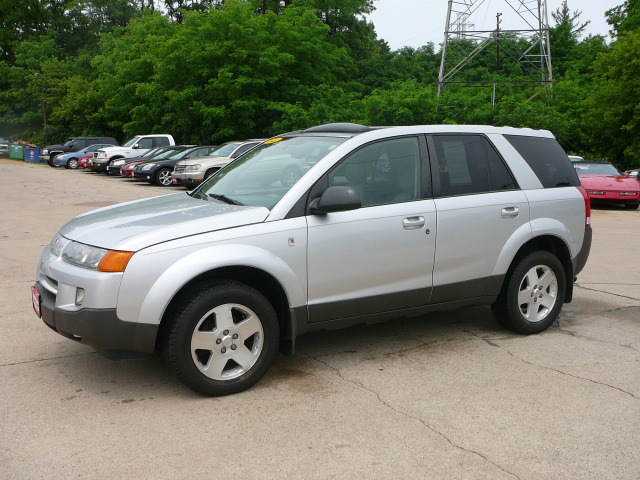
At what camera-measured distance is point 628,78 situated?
30047mm

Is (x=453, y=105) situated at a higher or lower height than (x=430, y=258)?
higher

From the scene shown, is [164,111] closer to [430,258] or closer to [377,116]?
[377,116]

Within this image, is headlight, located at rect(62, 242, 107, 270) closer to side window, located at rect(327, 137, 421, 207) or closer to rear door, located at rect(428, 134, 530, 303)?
side window, located at rect(327, 137, 421, 207)

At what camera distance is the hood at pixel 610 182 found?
17.8m

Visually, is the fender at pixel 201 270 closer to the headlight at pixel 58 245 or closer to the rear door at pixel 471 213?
the headlight at pixel 58 245

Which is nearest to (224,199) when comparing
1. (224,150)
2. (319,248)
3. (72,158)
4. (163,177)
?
(319,248)

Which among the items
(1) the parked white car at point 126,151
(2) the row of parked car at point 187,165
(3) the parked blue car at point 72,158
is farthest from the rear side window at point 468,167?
(3) the parked blue car at point 72,158

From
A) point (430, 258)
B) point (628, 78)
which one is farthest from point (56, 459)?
point (628, 78)

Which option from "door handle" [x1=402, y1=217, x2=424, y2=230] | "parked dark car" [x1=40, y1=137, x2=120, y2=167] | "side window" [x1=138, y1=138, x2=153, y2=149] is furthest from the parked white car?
"door handle" [x1=402, y1=217, x2=424, y2=230]

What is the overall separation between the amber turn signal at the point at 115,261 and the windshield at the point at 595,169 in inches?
665

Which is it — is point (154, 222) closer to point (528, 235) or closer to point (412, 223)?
point (412, 223)

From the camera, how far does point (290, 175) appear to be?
15.9ft

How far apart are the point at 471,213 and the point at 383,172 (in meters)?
0.79

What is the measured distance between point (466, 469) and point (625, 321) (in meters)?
3.52
